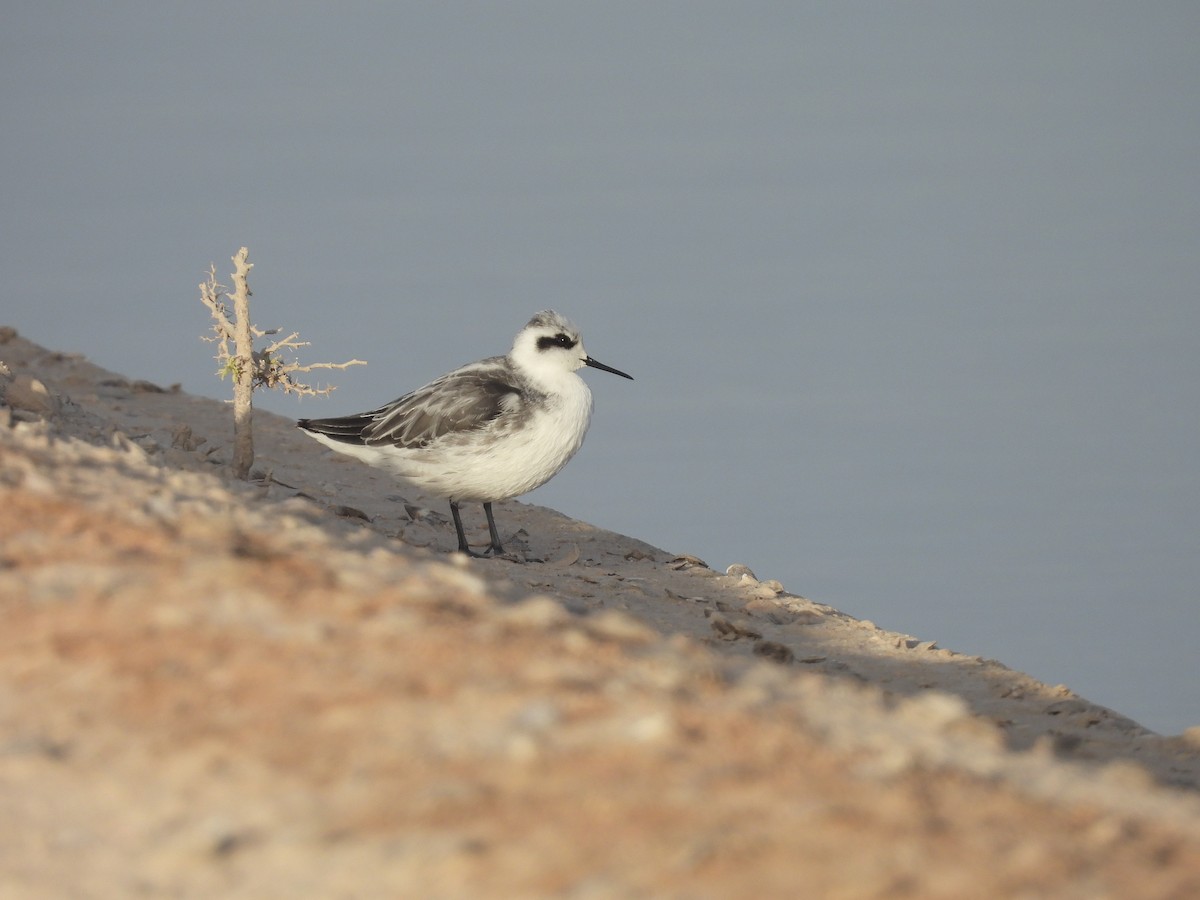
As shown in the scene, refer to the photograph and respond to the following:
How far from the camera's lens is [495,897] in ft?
12.6

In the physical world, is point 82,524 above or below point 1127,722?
below

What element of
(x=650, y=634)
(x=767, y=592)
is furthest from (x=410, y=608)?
(x=767, y=592)

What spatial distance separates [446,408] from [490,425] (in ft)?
1.20

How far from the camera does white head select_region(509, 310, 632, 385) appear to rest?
1103 centimetres

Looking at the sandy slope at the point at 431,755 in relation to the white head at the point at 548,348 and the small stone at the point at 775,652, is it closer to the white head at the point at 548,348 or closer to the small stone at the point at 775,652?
the small stone at the point at 775,652

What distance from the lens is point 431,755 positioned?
4.34 metres

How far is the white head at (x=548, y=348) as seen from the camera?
36.2 feet

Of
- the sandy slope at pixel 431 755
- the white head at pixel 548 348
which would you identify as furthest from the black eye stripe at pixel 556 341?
the sandy slope at pixel 431 755

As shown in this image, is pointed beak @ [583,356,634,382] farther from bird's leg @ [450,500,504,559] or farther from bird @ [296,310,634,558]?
bird's leg @ [450,500,504,559]

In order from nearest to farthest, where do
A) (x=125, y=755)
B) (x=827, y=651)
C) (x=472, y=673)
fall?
(x=125, y=755) → (x=472, y=673) → (x=827, y=651)

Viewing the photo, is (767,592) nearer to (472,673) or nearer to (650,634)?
(650,634)

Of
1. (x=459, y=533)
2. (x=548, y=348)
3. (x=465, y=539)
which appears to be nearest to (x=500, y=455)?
(x=459, y=533)

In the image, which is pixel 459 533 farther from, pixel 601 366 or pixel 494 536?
pixel 601 366

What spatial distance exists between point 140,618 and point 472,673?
1206 mm
